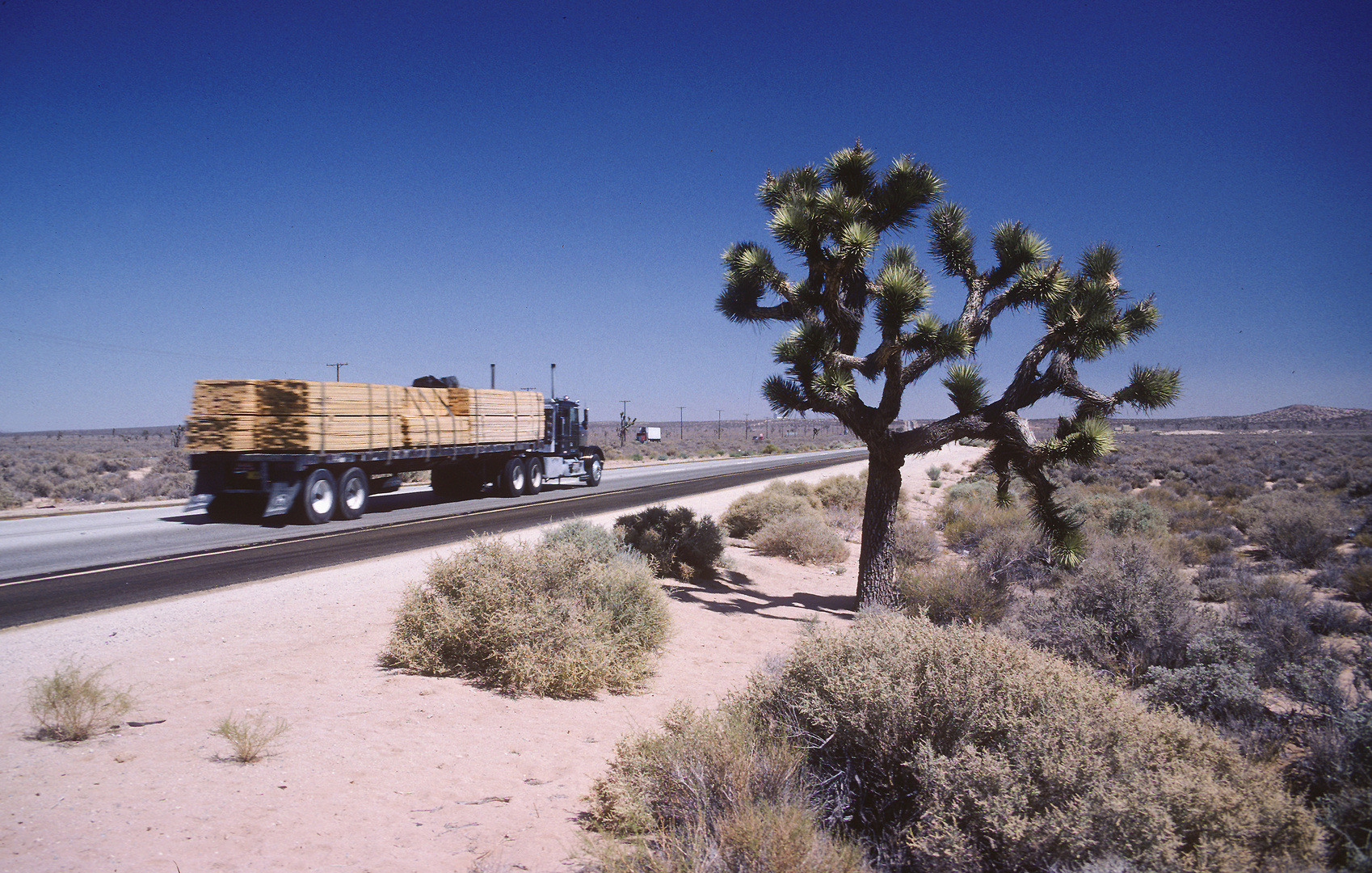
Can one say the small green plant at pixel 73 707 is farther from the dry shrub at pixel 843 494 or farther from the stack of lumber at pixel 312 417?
the dry shrub at pixel 843 494

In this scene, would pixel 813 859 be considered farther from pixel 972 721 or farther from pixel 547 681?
pixel 547 681

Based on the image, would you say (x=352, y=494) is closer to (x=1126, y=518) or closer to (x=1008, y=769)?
(x=1008, y=769)

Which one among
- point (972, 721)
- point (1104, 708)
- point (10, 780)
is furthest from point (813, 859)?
point (10, 780)

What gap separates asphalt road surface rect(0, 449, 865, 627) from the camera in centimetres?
895

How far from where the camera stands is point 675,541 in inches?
461

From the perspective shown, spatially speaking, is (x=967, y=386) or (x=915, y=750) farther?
(x=967, y=386)

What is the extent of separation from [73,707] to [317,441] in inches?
455

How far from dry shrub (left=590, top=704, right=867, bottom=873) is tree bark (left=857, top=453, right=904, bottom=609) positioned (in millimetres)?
5614

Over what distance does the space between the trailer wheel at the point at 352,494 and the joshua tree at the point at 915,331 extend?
11040mm

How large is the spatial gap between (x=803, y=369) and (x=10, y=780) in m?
8.42

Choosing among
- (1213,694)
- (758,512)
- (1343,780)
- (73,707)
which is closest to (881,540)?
(1213,694)

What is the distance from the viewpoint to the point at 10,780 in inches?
157

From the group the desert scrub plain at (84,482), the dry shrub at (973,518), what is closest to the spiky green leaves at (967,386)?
the dry shrub at (973,518)

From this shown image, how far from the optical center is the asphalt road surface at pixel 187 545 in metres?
8.95
